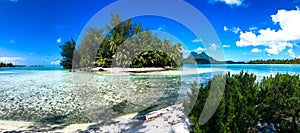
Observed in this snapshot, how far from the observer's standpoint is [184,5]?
25.3 ft

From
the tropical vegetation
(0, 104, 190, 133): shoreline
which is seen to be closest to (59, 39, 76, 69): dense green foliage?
the tropical vegetation

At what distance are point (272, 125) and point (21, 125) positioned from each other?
6.21 metres

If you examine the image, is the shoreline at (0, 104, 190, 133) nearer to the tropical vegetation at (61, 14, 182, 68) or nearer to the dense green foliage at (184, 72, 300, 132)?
the dense green foliage at (184, 72, 300, 132)

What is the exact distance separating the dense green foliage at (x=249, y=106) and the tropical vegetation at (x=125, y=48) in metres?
31.0

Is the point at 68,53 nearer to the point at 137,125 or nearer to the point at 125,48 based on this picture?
the point at 125,48

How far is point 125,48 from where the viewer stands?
36.2 metres

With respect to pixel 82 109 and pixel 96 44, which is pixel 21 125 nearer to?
pixel 82 109

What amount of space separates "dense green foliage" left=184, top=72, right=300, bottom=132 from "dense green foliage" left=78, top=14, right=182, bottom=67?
30.9m

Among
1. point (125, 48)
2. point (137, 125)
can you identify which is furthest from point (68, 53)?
point (137, 125)

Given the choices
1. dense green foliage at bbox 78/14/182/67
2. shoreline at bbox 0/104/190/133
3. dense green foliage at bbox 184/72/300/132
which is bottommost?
shoreline at bbox 0/104/190/133

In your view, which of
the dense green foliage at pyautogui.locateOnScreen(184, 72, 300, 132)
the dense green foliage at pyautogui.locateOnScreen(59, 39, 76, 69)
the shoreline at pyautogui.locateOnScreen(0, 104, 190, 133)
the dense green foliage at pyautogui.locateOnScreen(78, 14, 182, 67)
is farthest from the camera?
the dense green foliage at pyautogui.locateOnScreen(59, 39, 76, 69)

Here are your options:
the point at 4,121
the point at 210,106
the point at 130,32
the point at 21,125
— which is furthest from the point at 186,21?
the point at 130,32

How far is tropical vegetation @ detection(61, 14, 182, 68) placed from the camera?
117 ft

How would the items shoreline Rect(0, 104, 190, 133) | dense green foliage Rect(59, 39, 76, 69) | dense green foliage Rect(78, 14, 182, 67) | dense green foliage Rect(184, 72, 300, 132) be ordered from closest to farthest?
dense green foliage Rect(184, 72, 300, 132), shoreline Rect(0, 104, 190, 133), dense green foliage Rect(78, 14, 182, 67), dense green foliage Rect(59, 39, 76, 69)
